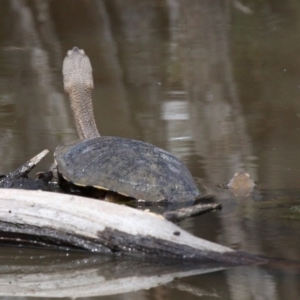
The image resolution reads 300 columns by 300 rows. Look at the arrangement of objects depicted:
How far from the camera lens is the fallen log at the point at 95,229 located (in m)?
3.75

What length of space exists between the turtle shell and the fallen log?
762mm

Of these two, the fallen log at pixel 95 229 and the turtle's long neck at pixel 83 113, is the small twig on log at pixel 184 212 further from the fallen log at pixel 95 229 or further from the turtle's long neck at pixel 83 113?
the turtle's long neck at pixel 83 113

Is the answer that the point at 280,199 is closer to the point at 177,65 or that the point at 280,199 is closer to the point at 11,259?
the point at 11,259

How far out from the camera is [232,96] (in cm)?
787

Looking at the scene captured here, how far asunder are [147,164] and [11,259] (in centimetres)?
115

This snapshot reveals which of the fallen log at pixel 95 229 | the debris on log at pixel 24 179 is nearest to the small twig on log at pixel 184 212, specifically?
the fallen log at pixel 95 229

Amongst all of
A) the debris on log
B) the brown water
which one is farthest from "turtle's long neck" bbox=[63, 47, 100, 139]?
the debris on log

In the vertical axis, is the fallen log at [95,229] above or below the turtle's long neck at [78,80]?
below

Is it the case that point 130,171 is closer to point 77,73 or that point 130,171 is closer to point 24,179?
point 24,179

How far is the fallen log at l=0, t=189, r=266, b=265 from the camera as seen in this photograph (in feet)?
12.3

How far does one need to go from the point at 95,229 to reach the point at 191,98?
4068mm

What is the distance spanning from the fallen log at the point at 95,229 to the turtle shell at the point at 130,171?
2.50 ft

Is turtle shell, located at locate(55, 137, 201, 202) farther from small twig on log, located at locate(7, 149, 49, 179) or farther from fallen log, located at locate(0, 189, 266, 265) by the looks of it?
fallen log, located at locate(0, 189, 266, 265)

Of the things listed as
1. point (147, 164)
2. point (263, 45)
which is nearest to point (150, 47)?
point (263, 45)
